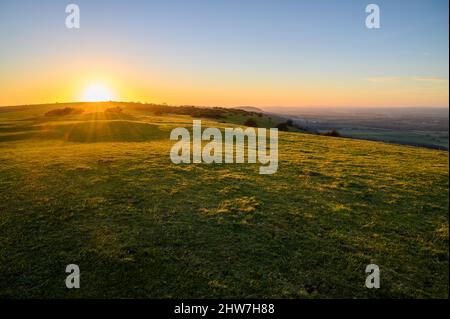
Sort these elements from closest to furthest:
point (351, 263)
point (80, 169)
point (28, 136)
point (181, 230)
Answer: point (351, 263), point (181, 230), point (80, 169), point (28, 136)

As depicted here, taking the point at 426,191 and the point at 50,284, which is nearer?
the point at 50,284

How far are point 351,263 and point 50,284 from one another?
1014 centimetres

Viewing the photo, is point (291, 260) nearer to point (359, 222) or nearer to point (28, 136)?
point (359, 222)

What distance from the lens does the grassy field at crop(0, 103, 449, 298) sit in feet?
31.6

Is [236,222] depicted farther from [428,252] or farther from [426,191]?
[426,191]

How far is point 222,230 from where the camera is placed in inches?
503

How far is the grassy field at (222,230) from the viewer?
9625 mm

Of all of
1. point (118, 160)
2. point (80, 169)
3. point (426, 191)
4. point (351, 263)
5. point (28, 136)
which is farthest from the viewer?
point (28, 136)

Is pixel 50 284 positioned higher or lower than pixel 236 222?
lower

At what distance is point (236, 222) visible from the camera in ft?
44.2

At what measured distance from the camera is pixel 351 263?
34.2 feet

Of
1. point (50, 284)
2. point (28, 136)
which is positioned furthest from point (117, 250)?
point (28, 136)
